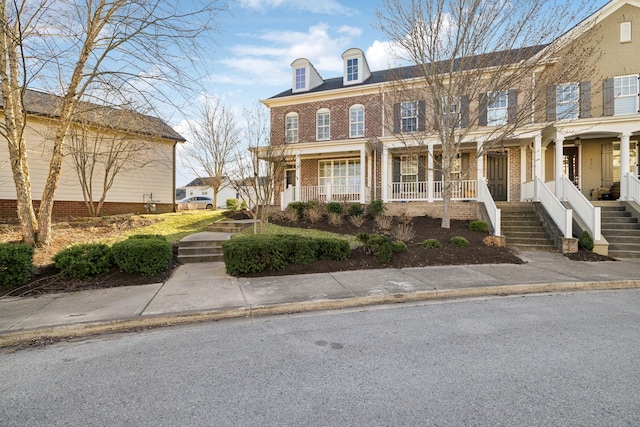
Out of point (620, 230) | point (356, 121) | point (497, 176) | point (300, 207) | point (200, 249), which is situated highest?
point (356, 121)

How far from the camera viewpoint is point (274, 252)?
6.71 meters

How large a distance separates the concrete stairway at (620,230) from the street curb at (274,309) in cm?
367

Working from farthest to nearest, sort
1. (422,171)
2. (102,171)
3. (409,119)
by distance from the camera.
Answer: (422,171) < (102,171) < (409,119)

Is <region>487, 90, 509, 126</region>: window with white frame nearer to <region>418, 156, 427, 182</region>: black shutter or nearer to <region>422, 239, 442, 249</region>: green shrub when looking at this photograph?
<region>418, 156, 427, 182</region>: black shutter

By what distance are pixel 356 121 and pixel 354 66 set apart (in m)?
3.46

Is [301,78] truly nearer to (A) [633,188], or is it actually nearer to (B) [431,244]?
(B) [431,244]

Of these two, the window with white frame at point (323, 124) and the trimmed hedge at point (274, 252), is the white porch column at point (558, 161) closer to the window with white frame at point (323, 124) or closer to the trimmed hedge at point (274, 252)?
the trimmed hedge at point (274, 252)

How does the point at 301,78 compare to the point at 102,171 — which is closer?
the point at 102,171

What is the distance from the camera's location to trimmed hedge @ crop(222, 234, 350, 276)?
254 inches

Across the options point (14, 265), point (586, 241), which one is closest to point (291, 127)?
point (14, 265)

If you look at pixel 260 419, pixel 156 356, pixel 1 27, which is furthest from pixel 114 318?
pixel 1 27

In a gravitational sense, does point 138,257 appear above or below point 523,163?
below

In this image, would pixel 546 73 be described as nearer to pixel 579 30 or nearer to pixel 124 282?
pixel 579 30

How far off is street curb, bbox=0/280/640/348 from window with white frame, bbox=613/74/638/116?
9751 millimetres
